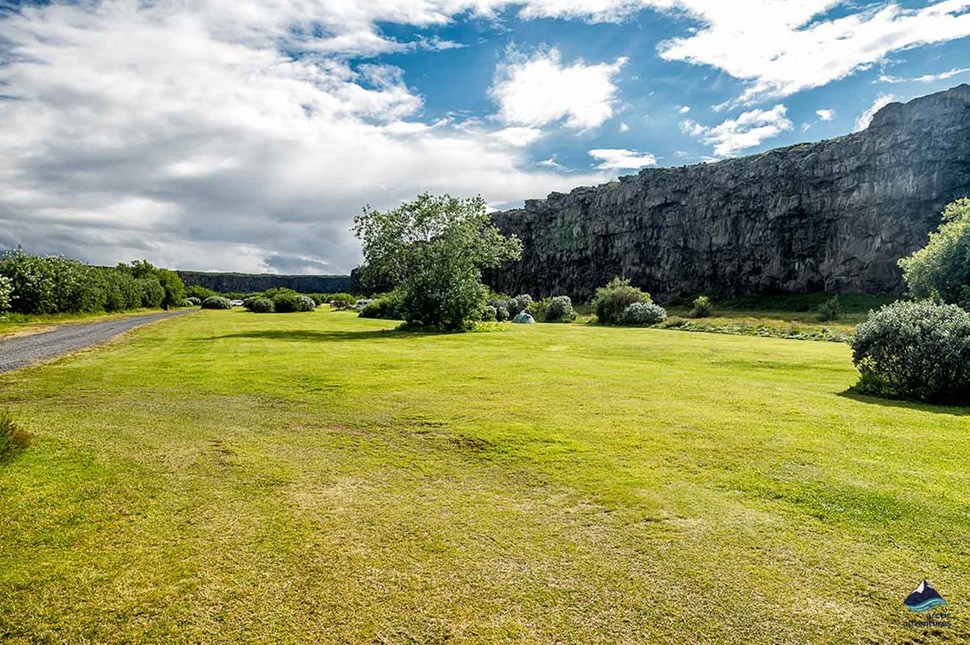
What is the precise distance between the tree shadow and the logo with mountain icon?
8653 mm

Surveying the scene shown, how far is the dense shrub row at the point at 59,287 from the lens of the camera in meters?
47.4

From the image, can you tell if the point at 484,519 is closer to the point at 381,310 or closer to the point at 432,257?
the point at 432,257

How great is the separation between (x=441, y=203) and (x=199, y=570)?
118 ft

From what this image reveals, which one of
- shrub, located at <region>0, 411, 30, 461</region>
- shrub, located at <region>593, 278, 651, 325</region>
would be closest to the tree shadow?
shrub, located at <region>0, 411, 30, 461</region>

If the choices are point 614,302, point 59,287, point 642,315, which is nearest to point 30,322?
point 59,287

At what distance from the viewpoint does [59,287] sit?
5288 centimetres

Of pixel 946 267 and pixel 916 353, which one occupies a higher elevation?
pixel 946 267

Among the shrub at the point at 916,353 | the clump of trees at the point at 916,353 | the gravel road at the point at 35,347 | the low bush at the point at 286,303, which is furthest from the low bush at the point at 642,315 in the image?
the low bush at the point at 286,303

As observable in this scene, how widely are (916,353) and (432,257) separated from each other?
29814mm

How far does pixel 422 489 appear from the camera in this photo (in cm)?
665

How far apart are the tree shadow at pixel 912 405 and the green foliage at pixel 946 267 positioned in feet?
64.3

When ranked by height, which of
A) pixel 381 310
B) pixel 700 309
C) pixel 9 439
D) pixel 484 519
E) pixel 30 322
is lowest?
pixel 484 519

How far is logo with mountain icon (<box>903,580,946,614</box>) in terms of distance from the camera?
4086 millimetres

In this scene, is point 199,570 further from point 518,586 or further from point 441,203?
point 441,203
